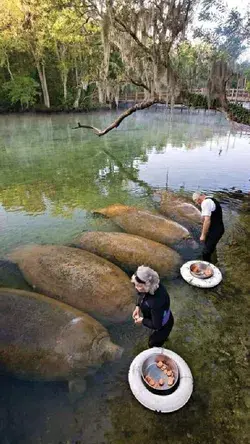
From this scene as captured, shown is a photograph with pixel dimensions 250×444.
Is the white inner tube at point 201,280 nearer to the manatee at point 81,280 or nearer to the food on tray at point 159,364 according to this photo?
the manatee at point 81,280

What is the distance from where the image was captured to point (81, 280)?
212 inches

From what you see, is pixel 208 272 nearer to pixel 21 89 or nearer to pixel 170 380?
pixel 170 380

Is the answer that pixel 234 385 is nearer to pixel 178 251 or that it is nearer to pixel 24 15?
pixel 178 251

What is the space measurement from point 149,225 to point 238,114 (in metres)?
5.73

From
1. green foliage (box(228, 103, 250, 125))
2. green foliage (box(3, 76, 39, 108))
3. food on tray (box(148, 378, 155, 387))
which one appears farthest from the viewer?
green foliage (box(3, 76, 39, 108))

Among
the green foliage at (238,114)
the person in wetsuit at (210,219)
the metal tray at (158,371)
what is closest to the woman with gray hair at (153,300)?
the metal tray at (158,371)

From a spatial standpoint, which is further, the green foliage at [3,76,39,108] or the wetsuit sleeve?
the green foliage at [3,76,39,108]

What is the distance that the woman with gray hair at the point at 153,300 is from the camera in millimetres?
3416

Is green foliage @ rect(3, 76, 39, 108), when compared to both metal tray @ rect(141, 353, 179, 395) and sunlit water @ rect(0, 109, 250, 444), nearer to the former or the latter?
sunlit water @ rect(0, 109, 250, 444)

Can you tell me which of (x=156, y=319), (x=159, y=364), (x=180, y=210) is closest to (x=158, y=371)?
(x=159, y=364)

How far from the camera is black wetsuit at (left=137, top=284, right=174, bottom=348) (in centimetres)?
358

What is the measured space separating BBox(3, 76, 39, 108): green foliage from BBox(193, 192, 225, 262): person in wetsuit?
1362 inches

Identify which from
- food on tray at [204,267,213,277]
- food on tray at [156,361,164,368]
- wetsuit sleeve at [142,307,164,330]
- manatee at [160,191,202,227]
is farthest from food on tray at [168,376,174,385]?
manatee at [160,191,202,227]

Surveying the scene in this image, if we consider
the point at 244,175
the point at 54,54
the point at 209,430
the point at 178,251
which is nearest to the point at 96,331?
the point at 209,430
